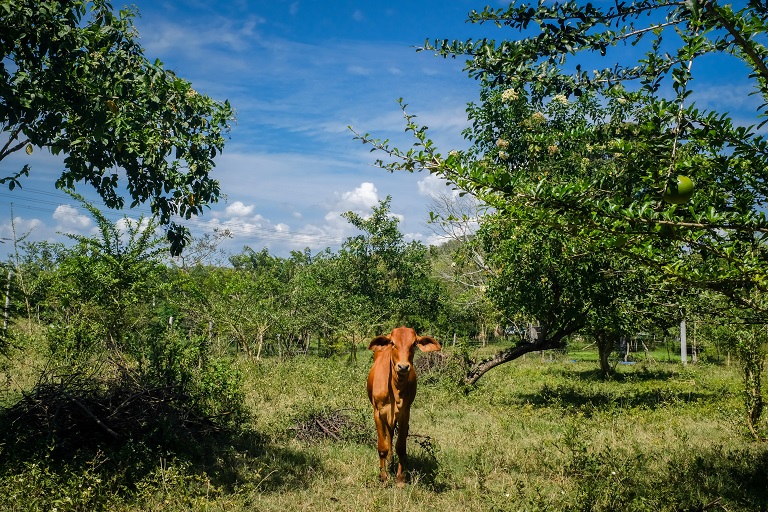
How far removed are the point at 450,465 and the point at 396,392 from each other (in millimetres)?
1438

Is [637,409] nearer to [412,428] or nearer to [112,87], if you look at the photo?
[412,428]

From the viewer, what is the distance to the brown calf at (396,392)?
7.41 m

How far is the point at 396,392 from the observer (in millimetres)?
7730

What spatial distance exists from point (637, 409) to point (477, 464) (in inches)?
256

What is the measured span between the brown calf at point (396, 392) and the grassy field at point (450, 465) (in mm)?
365

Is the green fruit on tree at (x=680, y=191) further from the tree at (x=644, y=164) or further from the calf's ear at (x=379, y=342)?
the calf's ear at (x=379, y=342)

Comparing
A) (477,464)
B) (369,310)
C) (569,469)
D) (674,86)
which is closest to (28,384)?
(477,464)

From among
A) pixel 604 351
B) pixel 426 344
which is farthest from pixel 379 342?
pixel 604 351

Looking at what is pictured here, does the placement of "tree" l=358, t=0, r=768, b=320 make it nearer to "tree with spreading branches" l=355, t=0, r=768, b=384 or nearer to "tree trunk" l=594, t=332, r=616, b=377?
"tree with spreading branches" l=355, t=0, r=768, b=384

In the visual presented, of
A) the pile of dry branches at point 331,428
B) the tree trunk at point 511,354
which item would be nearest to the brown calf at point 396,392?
the pile of dry branches at point 331,428

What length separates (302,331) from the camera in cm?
2845

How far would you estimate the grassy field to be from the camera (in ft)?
20.3

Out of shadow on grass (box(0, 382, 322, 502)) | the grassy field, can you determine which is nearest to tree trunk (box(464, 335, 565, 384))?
the grassy field

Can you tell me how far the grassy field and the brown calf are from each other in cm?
37
